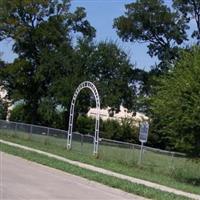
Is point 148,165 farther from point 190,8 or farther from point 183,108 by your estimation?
point 190,8

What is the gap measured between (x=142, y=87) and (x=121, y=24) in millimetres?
7496

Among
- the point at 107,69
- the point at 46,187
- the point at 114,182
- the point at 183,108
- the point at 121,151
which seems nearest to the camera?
the point at 46,187

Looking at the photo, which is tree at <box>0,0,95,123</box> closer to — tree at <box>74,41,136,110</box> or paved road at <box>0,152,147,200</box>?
tree at <box>74,41,136,110</box>

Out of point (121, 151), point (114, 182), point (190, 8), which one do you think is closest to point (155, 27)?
point (190, 8)

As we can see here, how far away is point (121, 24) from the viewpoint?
67.9m

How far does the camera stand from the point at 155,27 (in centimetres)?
6762

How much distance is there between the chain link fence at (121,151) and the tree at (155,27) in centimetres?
2406

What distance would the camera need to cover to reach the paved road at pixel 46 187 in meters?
14.1

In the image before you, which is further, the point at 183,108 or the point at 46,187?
the point at 183,108

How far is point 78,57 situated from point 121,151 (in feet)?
103

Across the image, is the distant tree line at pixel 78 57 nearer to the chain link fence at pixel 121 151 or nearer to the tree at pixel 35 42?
the tree at pixel 35 42

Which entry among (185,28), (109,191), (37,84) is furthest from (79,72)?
(109,191)

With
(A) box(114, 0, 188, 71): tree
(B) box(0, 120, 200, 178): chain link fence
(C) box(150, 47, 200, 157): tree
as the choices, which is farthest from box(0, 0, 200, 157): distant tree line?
(C) box(150, 47, 200, 157): tree

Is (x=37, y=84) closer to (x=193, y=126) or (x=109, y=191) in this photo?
(x=193, y=126)
